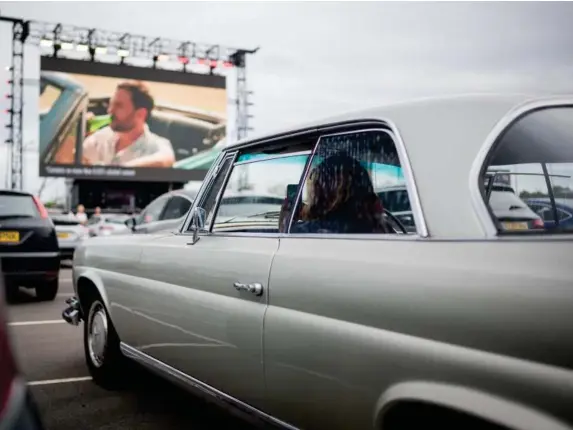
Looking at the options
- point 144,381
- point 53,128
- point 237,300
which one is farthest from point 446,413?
point 53,128

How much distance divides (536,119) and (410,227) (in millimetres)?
562

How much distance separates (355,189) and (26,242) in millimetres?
7269

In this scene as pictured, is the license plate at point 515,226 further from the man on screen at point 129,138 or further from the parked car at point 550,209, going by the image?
the man on screen at point 129,138

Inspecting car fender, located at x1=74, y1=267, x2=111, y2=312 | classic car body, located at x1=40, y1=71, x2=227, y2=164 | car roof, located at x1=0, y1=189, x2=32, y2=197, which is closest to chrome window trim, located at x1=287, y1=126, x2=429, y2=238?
car fender, located at x1=74, y1=267, x2=111, y2=312

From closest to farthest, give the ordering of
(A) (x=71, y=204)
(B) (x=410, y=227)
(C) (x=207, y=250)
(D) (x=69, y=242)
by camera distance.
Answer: (B) (x=410, y=227)
(C) (x=207, y=250)
(D) (x=69, y=242)
(A) (x=71, y=204)

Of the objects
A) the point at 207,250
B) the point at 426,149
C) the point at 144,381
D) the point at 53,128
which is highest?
the point at 53,128

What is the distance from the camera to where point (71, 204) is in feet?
156

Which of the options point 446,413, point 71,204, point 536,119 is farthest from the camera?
point 71,204

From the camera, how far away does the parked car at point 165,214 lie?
33.0 feet

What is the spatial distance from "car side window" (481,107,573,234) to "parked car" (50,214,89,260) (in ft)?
45.7

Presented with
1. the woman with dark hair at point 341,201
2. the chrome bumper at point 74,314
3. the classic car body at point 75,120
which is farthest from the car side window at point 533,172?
the classic car body at point 75,120

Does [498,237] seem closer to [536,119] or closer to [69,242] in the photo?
[536,119]

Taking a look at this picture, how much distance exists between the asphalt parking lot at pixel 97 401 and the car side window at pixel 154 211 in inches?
194

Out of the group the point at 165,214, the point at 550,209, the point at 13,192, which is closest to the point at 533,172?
the point at 550,209
